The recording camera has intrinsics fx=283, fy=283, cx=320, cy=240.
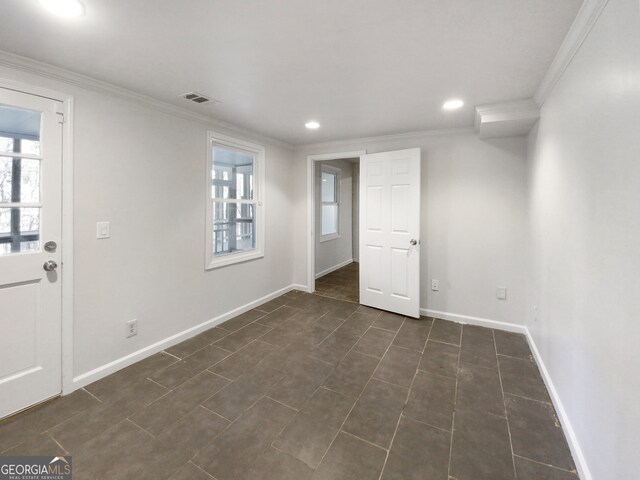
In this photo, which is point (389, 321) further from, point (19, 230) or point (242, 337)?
point (19, 230)

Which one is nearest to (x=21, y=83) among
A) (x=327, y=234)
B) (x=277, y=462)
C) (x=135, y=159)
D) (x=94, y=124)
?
(x=94, y=124)

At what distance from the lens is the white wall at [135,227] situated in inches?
84.4

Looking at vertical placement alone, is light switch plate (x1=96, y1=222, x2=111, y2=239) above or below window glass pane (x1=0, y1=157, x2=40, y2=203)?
below

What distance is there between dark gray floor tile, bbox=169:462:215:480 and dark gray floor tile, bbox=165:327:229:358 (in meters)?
1.27

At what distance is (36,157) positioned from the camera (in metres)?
1.91

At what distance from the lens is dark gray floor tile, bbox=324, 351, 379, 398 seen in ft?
7.05

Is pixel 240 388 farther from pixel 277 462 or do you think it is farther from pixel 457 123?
pixel 457 123

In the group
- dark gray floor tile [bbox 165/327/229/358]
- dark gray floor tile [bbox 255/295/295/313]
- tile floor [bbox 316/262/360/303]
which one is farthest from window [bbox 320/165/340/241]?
dark gray floor tile [bbox 165/327/229/358]

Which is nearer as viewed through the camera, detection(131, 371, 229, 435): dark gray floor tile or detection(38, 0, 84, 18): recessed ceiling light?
detection(38, 0, 84, 18): recessed ceiling light

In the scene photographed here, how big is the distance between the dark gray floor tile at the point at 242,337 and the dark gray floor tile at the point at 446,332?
1.83 m

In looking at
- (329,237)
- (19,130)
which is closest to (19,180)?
(19,130)

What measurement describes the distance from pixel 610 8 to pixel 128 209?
3.18 meters

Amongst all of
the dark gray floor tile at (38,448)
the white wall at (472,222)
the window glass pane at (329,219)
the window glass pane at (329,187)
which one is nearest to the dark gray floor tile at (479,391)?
the white wall at (472,222)

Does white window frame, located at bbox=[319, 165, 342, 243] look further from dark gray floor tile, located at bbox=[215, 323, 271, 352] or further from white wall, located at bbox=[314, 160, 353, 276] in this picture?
dark gray floor tile, located at bbox=[215, 323, 271, 352]
